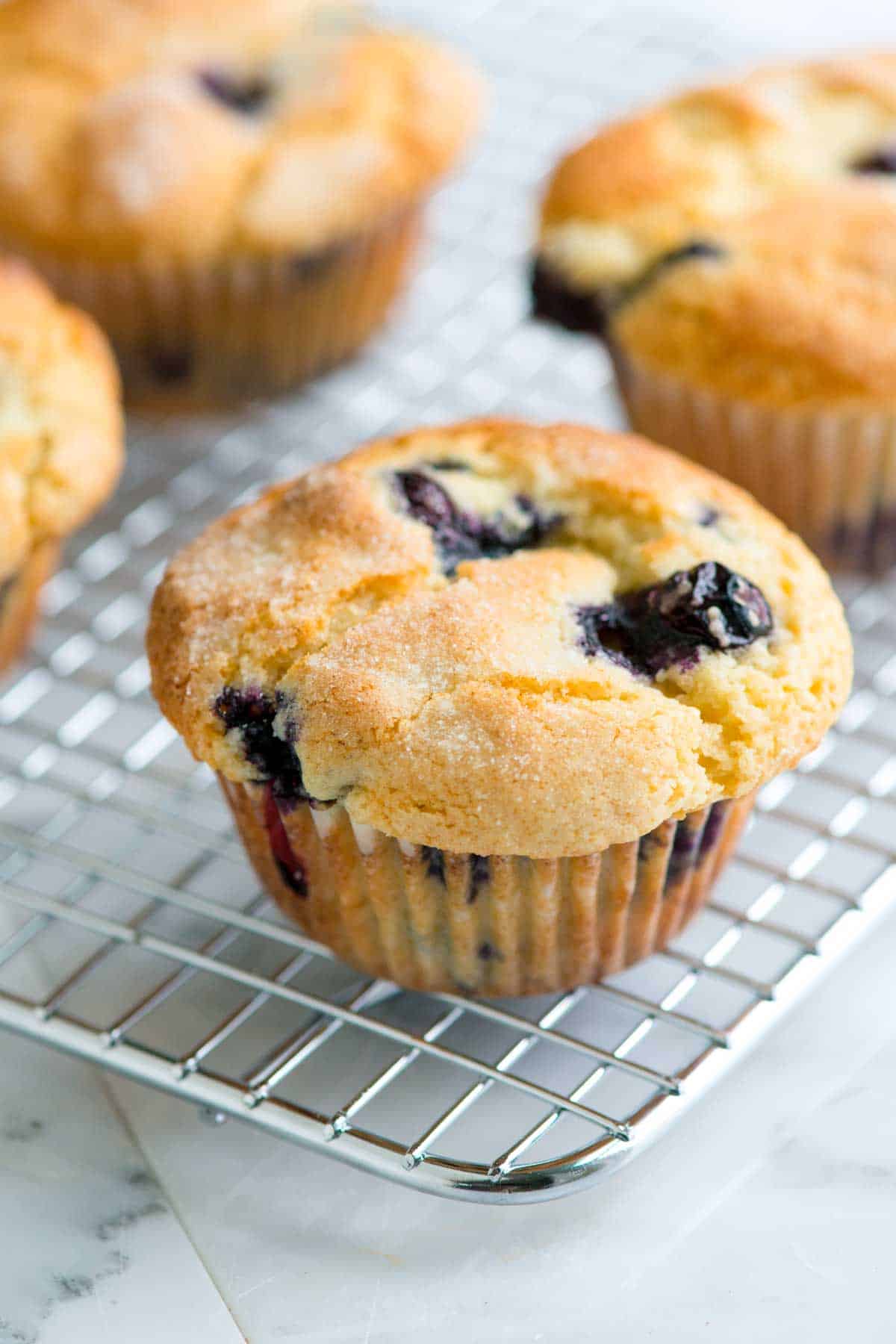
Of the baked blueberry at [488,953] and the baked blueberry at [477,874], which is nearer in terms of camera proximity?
the baked blueberry at [477,874]

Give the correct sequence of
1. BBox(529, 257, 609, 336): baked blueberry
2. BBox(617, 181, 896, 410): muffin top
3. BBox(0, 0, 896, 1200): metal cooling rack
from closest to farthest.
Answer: BBox(0, 0, 896, 1200): metal cooling rack < BBox(617, 181, 896, 410): muffin top < BBox(529, 257, 609, 336): baked blueberry

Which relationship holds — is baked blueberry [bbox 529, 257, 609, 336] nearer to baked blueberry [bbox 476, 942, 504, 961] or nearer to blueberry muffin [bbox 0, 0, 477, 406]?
blueberry muffin [bbox 0, 0, 477, 406]

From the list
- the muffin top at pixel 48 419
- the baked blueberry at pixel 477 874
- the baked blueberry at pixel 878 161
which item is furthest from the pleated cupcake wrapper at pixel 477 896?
the baked blueberry at pixel 878 161

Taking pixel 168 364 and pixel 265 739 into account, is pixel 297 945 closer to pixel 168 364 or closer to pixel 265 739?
pixel 265 739

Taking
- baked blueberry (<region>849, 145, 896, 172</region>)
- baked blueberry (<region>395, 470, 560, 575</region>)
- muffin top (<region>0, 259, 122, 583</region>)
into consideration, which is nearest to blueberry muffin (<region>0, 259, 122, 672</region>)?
muffin top (<region>0, 259, 122, 583</region>)

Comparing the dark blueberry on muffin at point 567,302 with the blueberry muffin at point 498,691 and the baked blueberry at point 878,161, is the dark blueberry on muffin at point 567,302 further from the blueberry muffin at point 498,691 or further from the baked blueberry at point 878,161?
the blueberry muffin at point 498,691

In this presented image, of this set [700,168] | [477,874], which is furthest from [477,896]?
[700,168]
